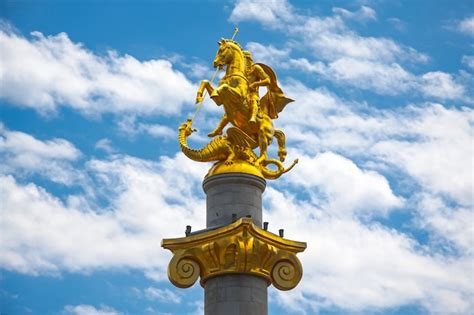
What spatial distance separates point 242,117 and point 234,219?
4930mm

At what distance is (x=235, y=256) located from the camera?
32.5 meters

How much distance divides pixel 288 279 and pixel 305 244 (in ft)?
4.81

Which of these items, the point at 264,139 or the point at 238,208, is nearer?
the point at 238,208

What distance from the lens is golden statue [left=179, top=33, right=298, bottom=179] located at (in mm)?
35281

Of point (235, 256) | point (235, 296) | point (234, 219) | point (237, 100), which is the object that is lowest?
point (235, 296)

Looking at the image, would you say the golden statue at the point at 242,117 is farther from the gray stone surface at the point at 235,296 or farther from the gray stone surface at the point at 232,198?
the gray stone surface at the point at 235,296

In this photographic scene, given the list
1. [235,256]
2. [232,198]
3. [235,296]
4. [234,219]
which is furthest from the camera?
[232,198]

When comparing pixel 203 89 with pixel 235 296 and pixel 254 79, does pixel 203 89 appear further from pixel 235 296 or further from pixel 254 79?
pixel 235 296

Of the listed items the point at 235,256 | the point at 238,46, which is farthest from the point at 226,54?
the point at 235,256

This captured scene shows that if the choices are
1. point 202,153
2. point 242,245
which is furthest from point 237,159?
point 242,245

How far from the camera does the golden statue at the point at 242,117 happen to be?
116 feet

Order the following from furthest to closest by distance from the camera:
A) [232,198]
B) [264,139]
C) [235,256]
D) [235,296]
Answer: [264,139], [232,198], [235,256], [235,296]

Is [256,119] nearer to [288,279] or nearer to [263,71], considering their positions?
[263,71]

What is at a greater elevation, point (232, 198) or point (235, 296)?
point (232, 198)
